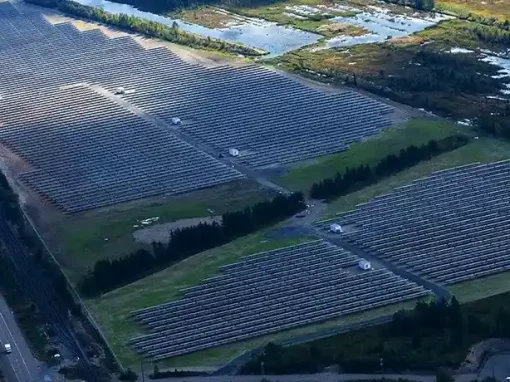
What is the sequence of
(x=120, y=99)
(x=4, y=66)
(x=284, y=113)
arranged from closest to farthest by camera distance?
(x=284, y=113) < (x=120, y=99) < (x=4, y=66)

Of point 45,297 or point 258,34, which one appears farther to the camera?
point 258,34

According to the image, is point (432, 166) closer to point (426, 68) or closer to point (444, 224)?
point (444, 224)

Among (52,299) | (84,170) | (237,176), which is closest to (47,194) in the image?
(84,170)

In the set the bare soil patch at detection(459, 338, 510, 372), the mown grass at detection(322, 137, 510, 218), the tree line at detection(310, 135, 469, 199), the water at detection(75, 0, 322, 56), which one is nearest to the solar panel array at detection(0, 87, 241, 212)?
the tree line at detection(310, 135, 469, 199)

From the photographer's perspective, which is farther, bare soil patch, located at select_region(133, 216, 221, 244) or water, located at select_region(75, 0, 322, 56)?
water, located at select_region(75, 0, 322, 56)

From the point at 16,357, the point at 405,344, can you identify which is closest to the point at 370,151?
the point at 405,344

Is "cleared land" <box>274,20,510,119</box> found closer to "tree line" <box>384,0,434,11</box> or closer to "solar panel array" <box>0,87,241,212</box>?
"tree line" <box>384,0,434,11</box>

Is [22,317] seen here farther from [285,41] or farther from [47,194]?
[285,41]
